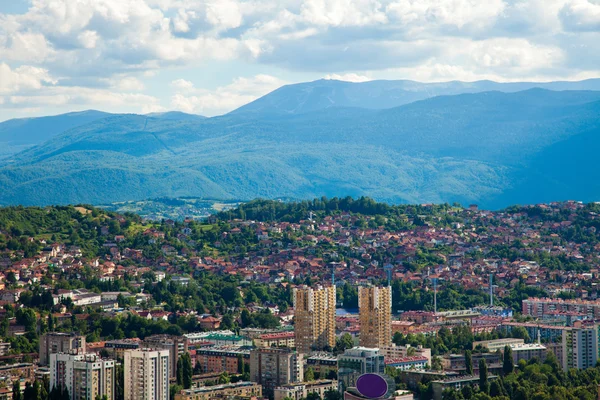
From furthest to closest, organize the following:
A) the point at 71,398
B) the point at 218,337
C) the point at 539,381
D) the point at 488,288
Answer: the point at 488,288
the point at 218,337
the point at 539,381
the point at 71,398

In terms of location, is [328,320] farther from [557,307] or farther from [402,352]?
[557,307]

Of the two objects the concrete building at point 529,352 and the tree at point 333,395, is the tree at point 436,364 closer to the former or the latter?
the concrete building at point 529,352

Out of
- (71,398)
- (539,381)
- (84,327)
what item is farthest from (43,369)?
(539,381)

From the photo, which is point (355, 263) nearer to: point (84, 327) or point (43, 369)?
point (84, 327)

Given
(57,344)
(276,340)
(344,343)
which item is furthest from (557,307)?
(57,344)

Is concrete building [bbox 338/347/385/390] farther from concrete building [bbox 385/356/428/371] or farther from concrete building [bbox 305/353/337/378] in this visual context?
concrete building [bbox 385/356/428/371]

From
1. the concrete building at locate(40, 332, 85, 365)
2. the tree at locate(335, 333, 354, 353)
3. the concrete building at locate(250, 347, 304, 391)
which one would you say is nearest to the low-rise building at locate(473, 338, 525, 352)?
the tree at locate(335, 333, 354, 353)

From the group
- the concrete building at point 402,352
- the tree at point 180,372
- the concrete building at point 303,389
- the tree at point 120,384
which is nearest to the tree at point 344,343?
the concrete building at point 402,352
